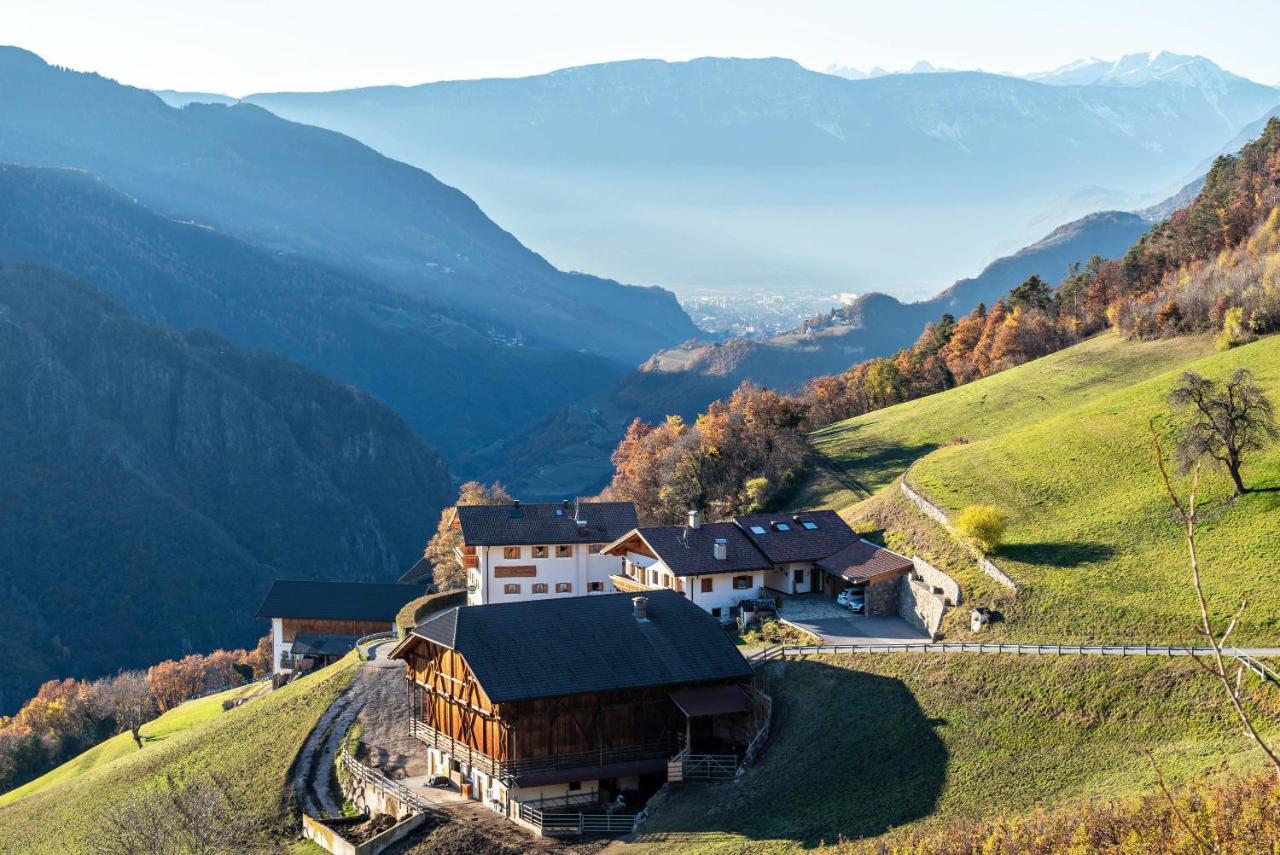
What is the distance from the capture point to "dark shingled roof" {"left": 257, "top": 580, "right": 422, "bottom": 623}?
86.6 meters

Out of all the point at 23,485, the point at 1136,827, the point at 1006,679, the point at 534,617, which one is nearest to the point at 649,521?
the point at 534,617

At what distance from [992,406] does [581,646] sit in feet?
157

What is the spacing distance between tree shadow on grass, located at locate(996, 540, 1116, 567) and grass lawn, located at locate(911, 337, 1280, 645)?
46 millimetres

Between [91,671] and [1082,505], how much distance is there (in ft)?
495

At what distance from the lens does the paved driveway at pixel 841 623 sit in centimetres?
5328

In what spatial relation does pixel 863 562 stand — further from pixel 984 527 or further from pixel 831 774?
pixel 831 774

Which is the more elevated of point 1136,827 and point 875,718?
point 1136,827

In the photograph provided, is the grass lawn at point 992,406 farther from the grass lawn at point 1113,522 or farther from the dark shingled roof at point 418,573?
the dark shingled roof at point 418,573

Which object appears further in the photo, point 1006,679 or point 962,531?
point 962,531

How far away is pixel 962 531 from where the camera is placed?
55.8 m

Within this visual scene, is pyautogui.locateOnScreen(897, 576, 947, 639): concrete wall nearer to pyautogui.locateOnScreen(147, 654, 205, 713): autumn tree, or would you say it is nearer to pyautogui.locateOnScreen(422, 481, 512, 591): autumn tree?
pyautogui.locateOnScreen(422, 481, 512, 591): autumn tree

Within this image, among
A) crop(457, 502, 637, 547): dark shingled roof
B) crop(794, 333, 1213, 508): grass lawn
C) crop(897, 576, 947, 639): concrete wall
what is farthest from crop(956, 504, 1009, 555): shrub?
crop(457, 502, 637, 547): dark shingled roof

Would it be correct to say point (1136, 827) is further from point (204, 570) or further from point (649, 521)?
point (204, 570)

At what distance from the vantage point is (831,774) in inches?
1601
